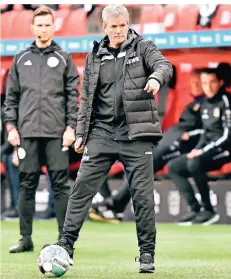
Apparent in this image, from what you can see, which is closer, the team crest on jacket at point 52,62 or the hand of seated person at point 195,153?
the team crest on jacket at point 52,62

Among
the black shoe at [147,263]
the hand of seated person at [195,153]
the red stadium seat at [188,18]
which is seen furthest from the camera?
the red stadium seat at [188,18]

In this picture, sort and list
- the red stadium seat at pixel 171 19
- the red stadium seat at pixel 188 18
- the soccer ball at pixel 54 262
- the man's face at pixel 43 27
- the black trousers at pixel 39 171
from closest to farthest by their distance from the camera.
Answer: the soccer ball at pixel 54 262
the black trousers at pixel 39 171
the man's face at pixel 43 27
the red stadium seat at pixel 188 18
the red stadium seat at pixel 171 19

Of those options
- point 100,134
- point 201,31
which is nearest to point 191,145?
point 201,31

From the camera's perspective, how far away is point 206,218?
42.5ft

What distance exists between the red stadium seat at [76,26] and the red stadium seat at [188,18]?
1442mm

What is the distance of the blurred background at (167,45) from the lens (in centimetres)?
1314

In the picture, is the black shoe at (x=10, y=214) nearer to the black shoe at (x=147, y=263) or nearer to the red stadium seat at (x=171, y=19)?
the red stadium seat at (x=171, y=19)

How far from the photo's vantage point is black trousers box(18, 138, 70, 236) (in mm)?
9164

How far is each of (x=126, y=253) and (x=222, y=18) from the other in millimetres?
4667

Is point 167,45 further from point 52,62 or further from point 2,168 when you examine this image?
point 52,62

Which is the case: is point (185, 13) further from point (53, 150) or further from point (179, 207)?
point (53, 150)

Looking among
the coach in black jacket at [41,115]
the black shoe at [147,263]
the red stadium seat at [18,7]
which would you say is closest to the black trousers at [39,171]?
the coach in black jacket at [41,115]

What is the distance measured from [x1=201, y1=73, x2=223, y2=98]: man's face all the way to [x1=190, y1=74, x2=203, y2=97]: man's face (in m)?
0.21
